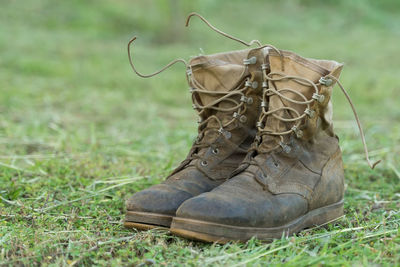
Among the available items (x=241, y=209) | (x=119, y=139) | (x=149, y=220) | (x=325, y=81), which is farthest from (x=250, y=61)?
(x=119, y=139)

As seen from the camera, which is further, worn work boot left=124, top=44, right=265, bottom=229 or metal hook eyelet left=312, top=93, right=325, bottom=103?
worn work boot left=124, top=44, right=265, bottom=229

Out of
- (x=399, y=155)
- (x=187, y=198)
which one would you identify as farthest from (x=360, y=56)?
(x=187, y=198)

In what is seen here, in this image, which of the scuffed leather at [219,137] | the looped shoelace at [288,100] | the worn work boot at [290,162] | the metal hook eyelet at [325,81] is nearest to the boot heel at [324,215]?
the worn work boot at [290,162]

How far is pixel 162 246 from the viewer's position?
5.15 ft

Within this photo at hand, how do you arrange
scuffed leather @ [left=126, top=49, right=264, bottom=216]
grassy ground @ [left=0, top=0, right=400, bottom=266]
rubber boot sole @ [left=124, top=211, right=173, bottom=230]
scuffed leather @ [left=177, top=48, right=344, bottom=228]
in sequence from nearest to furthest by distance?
1. grassy ground @ [left=0, top=0, right=400, bottom=266]
2. scuffed leather @ [left=177, top=48, right=344, bottom=228]
3. rubber boot sole @ [left=124, top=211, right=173, bottom=230]
4. scuffed leather @ [left=126, top=49, right=264, bottom=216]

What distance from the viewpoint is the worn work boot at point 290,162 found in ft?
5.53

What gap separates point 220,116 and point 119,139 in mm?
1743

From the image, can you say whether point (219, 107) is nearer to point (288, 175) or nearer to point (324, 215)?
point (288, 175)

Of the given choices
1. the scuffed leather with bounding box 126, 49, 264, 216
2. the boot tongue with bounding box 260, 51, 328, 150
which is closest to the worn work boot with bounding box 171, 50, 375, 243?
the boot tongue with bounding box 260, 51, 328, 150

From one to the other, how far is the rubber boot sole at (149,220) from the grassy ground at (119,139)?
0.06m

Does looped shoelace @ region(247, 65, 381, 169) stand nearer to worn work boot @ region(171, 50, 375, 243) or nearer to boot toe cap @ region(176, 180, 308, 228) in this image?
worn work boot @ region(171, 50, 375, 243)

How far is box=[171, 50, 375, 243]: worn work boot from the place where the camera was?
5.53ft

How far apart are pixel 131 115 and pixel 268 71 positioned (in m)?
3.01

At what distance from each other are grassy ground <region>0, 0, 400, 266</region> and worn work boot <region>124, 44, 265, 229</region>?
0.22m
